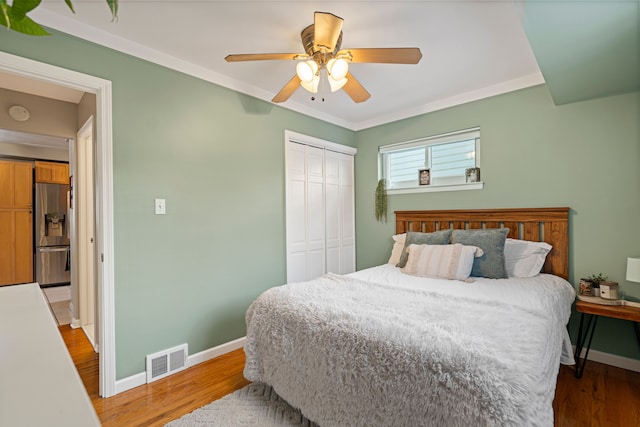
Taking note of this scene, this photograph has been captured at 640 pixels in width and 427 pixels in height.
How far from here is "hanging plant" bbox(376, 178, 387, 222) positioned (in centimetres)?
383

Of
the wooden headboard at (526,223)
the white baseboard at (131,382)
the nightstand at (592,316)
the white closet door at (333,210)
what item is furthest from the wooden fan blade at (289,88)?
the nightstand at (592,316)

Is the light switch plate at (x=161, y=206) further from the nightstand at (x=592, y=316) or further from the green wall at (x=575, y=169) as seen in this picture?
the nightstand at (x=592, y=316)

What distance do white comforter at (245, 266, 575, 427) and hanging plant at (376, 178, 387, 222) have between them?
1.64m

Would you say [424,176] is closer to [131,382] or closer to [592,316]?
[592,316]

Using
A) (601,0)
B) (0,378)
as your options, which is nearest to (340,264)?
(601,0)

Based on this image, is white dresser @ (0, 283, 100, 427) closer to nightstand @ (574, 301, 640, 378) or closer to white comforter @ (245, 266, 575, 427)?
white comforter @ (245, 266, 575, 427)

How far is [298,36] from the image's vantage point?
82.4 inches

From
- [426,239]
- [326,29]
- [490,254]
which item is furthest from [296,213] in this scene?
[326,29]

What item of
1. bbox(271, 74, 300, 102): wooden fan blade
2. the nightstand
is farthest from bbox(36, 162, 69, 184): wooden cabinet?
the nightstand

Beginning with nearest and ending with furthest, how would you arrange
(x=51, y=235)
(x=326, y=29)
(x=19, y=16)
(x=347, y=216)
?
(x=19, y=16), (x=326, y=29), (x=347, y=216), (x=51, y=235)

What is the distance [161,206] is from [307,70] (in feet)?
4.91

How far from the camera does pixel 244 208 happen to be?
114 inches

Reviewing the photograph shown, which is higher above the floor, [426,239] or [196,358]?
[426,239]

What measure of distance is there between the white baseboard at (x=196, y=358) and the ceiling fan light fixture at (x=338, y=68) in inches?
78.0
